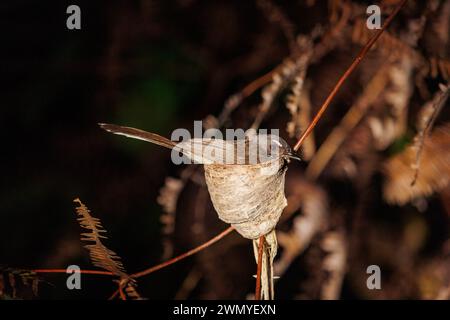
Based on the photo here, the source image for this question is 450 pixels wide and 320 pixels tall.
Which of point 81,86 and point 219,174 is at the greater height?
point 81,86

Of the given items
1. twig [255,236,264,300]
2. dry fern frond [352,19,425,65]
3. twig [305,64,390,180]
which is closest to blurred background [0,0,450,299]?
twig [305,64,390,180]

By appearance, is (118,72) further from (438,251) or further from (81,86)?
(438,251)

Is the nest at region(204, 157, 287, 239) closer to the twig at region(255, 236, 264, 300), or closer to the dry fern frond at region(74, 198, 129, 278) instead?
the twig at region(255, 236, 264, 300)

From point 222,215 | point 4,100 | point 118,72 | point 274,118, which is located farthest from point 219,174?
point 4,100

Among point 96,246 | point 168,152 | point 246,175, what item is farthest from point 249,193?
point 168,152

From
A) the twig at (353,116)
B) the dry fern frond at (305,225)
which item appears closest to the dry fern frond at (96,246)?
the dry fern frond at (305,225)

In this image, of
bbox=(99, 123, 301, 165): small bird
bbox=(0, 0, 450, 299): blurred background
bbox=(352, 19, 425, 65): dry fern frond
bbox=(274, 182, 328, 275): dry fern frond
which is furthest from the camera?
bbox=(0, 0, 450, 299): blurred background
